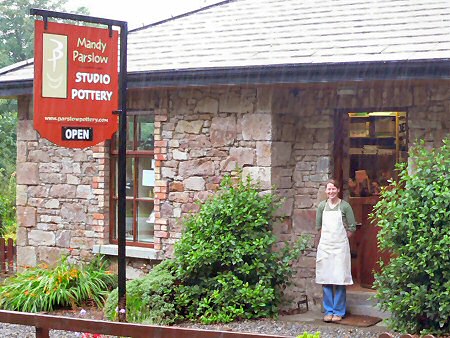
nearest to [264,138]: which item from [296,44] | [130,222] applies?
[296,44]

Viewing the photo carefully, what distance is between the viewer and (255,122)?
10273 millimetres

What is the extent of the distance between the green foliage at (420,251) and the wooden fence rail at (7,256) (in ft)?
24.1

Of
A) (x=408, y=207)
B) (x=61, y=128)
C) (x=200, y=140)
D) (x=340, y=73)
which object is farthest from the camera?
(x=200, y=140)

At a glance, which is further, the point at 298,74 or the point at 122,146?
the point at 298,74

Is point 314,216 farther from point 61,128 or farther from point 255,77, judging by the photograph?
point 61,128

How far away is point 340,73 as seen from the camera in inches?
365

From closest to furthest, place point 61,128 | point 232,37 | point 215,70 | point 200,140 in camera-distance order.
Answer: point 61,128 → point 215,70 → point 200,140 → point 232,37

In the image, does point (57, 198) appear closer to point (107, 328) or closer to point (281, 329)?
point (281, 329)

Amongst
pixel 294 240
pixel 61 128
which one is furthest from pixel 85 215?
pixel 61 128

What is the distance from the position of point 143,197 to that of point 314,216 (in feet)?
7.89

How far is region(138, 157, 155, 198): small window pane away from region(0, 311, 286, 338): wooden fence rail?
535 centimetres

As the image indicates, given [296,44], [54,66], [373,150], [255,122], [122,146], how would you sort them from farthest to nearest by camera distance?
[373,150] < [296,44] < [255,122] < [122,146] < [54,66]

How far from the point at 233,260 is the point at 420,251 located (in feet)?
7.10

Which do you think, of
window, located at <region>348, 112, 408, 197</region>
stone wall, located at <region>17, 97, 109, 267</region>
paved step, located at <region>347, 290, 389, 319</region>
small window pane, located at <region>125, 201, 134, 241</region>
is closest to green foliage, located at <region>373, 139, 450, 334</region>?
paved step, located at <region>347, 290, 389, 319</region>
